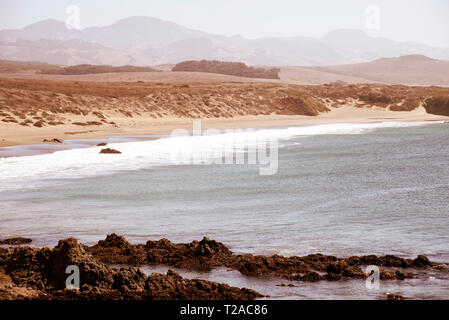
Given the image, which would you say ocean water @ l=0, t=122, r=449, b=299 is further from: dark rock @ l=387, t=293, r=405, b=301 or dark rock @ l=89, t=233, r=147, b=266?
dark rock @ l=89, t=233, r=147, b=266

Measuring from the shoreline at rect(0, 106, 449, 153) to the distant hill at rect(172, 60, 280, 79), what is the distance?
73720 mm

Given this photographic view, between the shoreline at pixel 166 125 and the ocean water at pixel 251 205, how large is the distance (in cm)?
639

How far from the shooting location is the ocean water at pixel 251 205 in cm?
1112

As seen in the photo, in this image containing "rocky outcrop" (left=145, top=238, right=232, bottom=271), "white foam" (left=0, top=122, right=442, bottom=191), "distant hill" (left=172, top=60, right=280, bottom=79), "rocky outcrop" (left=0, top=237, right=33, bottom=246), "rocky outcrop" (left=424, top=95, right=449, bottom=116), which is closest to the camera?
"rocky outcrop" (left=145, top=238, right=232, bottom=271)

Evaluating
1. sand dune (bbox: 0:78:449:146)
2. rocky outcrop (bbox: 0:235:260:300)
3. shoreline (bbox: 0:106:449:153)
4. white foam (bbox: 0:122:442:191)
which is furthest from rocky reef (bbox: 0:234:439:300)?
sand dune (bbox: 0:78:449:146)

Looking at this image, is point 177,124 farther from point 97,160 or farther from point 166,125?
point 97,160

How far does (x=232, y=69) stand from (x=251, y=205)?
13524 cm

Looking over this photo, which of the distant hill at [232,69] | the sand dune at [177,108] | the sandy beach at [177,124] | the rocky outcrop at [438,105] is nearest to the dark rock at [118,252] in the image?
the sandy beach at [177,124]

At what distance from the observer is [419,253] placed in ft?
35.4

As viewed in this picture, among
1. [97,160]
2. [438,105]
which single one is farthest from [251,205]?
[438,105]

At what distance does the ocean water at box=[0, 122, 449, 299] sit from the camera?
438 inches

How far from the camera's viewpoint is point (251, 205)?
1547 centimetres

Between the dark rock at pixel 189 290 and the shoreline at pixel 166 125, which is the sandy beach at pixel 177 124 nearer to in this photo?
the shoreline at pixel 166 125

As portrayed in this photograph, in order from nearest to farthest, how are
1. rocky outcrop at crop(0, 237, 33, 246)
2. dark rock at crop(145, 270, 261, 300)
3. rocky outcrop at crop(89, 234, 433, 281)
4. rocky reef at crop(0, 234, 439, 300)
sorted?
dark rock at crop(145, 270, 261, 300) < rocky reef at crop(0, 234, 439, 300) < rocky outcrop at crop(89, 234, 433, 281) < rocky outcrop at crop(0, 237, 33, 246)
